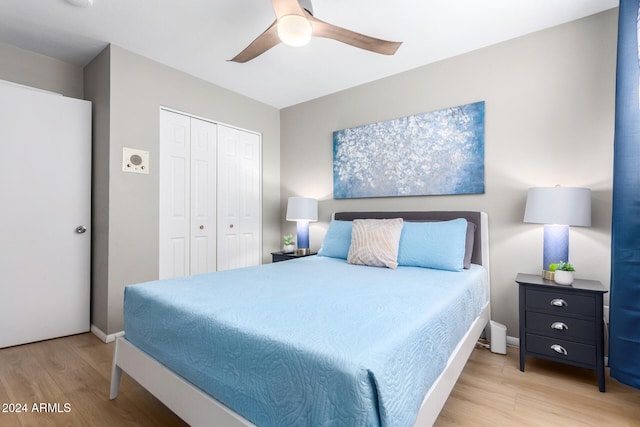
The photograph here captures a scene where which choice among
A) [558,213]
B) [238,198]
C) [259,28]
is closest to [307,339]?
[558,213]

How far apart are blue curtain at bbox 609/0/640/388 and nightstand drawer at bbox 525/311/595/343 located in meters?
0.12

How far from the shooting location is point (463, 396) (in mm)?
1814

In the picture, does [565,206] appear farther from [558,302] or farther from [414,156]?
[414,156]

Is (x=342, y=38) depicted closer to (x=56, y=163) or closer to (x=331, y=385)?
(x=331, y=385)

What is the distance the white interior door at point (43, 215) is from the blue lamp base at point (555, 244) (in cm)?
391

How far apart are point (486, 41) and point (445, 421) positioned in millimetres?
2837

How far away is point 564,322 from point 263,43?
9.01 ft

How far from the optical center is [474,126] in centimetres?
269

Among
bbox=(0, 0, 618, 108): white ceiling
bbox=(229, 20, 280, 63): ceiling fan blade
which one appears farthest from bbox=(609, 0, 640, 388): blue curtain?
bbox=(229, 20, 280, 63): ceiling fan blade

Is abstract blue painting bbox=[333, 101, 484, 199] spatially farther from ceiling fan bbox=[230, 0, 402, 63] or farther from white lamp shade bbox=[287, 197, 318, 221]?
ceiling fan bbox=[230, 0, 402, 63]

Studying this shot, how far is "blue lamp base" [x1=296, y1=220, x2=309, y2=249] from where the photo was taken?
3719mm

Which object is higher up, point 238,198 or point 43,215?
point 238,198

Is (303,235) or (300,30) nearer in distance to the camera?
(300,30)

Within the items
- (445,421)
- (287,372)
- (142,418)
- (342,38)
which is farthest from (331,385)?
(342,38)
